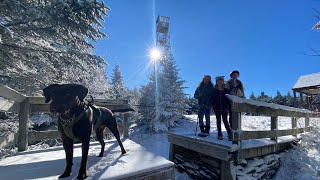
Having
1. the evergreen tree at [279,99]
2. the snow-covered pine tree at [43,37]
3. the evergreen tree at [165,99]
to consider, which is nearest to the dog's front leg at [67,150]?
the snow-covered pine tree at [43,37]

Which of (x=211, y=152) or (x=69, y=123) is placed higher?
(x=69, y=123)

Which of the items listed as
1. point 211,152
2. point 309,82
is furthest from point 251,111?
point 309,82

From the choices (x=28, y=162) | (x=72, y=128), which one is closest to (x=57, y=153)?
(x=28, y=162)

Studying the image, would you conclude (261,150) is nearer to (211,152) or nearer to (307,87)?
(211,152)

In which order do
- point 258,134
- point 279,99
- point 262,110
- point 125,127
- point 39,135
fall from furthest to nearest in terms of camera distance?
point 279,99, point 125,127, point 262,110, point 258,134, point 39,135

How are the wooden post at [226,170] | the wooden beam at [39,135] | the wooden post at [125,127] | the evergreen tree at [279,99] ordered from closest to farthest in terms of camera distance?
the wooden post at [226,170], the wooden beam at [39,135], the wooden post at [125,127], the evergreen tree at [279,99]

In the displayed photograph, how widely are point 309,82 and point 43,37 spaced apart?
27892 mm

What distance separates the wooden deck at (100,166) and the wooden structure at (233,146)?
1.74m

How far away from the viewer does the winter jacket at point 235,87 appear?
5.86m

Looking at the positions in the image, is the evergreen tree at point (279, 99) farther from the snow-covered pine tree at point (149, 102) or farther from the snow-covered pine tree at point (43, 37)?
the snow-covered pine tree at point (43, 37)

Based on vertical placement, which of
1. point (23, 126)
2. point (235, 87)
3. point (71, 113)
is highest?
point (235, 87)

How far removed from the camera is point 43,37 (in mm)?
7863


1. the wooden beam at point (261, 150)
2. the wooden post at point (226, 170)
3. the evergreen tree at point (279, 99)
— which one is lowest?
Answer: the wooden post at point (226, 170)

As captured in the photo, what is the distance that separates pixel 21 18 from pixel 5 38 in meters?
0.80
